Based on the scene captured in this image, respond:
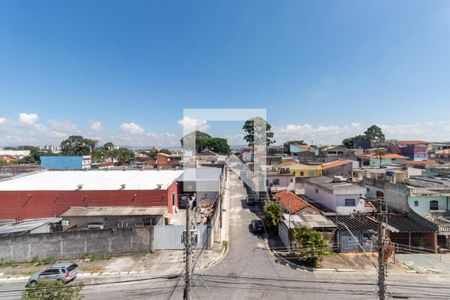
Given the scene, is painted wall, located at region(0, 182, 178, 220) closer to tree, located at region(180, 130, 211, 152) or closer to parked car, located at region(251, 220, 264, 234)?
parked car, located at region(251, 220, 264, 234)

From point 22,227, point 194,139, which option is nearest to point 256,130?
point 194,139

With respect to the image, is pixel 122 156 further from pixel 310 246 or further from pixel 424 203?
pixel 424 203

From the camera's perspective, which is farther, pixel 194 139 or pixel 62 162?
pixel 194 139

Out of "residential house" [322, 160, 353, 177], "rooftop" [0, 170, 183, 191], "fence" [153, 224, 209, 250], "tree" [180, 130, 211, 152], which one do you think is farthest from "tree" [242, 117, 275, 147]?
"fence" [153, 224, 209, 250]

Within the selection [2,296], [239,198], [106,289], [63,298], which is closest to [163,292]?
[106,289]

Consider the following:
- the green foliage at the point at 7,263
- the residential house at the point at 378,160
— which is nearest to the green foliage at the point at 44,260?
the green foliage at the point at 7,263

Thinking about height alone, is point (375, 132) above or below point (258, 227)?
above

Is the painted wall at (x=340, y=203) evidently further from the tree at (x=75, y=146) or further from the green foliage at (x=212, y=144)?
the tree at (x=75, y=146)

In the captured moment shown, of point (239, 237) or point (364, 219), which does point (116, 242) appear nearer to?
point (239, 237)
